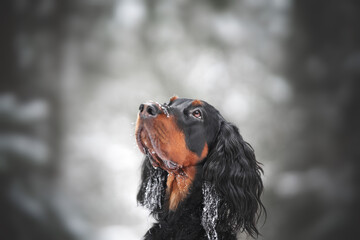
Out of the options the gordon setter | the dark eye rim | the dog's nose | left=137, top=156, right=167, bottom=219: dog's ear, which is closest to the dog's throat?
the gordon setter

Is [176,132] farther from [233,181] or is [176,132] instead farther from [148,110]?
[233,181]

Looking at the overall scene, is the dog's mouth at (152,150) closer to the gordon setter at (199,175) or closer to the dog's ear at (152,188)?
the gordon setter at (199,175)

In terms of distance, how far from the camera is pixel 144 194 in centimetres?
252

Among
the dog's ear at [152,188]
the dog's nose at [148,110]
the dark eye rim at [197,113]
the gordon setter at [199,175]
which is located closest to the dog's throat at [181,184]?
the gordon setter at [199,175]

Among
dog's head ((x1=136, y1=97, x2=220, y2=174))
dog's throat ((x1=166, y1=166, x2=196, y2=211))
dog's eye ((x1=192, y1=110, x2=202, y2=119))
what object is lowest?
dog's throat ((x1=166, y1=166, x2=196, y2=211))

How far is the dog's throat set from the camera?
7.22 ft

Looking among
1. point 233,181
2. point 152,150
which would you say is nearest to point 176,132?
point 152,150

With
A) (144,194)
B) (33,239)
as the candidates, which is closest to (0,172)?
(33,239)

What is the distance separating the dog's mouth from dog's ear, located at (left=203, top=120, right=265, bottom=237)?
217 mm

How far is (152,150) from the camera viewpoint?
205 cm

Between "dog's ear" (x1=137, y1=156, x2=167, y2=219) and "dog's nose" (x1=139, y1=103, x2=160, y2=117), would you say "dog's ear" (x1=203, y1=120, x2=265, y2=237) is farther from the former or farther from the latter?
"dog's nose" (x1=139, y1=103, x2=160, y2=117)

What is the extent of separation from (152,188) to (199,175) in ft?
1.13

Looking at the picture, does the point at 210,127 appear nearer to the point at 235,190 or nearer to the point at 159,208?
the point at 235,190

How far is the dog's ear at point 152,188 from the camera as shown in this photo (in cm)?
237
